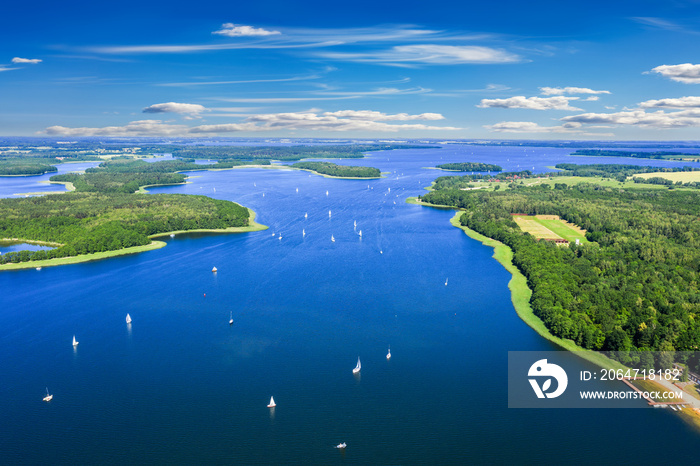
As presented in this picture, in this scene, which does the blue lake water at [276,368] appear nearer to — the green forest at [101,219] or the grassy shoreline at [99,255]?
the grassy shoreline at [99,255]

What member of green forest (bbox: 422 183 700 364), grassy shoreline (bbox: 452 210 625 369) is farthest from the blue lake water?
green forest (bbox: 422 183 700 364)

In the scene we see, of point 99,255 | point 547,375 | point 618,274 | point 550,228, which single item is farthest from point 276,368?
point 550,228

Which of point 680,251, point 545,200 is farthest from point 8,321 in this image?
point 545,200

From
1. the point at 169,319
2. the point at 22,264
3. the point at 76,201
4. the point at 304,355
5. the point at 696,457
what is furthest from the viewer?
the point at 76,201

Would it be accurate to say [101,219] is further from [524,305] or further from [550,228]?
[550,228]

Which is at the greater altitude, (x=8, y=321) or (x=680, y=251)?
(x=680, y=251)

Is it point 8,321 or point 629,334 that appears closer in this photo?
point 629,334

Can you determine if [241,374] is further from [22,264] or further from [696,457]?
[22,264]
